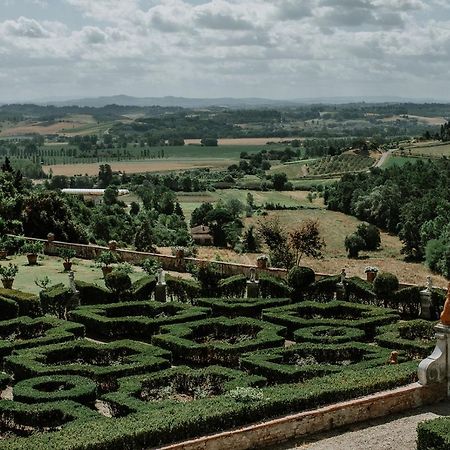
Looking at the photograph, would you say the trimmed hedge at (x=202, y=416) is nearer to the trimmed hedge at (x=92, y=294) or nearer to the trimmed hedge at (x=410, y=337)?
the trimmed hedge at (x=410, y=337)

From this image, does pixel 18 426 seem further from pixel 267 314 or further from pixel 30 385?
pixel 267 314

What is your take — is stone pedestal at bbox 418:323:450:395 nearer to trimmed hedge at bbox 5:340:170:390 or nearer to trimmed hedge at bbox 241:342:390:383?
trimmed hedge at bbox 241:342:390:383

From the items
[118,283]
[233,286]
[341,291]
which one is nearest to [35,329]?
[118,283]

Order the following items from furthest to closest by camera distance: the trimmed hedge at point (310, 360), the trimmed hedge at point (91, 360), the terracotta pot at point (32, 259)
A: 1. the terracotta pot at point (32, 259)
2. the trimmed hedge at point (91, 360)
3. the trimmed hedge at point (310, 360)

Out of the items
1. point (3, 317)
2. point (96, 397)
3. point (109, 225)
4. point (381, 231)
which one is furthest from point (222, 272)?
point (381, 231)

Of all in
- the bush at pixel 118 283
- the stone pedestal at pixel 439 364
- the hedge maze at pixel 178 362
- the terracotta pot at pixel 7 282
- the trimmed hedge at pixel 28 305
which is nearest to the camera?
the hedge maze at pixel 178 362

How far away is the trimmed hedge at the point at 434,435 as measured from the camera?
1503 centimetres

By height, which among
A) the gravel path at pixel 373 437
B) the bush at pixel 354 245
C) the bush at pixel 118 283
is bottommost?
the bush at pixel 354 245

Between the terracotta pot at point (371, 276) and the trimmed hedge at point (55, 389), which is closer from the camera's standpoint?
the trimmed hedge at point (55, 389)

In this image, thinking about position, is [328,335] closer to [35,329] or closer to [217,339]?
[217,339]

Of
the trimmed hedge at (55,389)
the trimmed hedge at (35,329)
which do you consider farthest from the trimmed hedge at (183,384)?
the trimmed hedge at (35,329)

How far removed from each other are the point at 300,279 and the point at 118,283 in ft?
21.2

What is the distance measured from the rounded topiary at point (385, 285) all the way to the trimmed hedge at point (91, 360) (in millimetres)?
9644

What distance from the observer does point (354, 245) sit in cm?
8762
